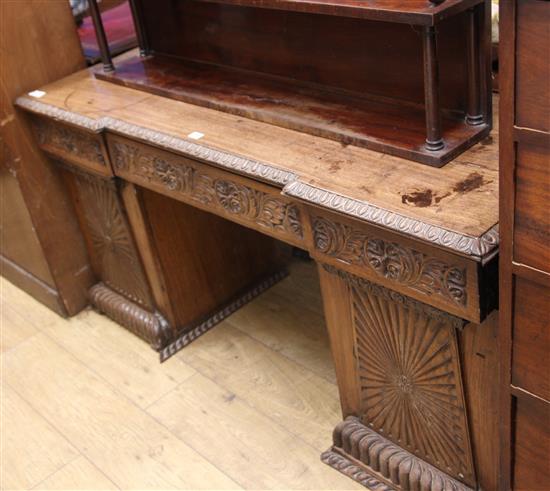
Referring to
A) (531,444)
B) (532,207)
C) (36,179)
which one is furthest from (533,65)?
(36,179)

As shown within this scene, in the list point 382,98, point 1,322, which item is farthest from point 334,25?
point 1,322

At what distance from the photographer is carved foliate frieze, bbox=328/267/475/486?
1.56 metres

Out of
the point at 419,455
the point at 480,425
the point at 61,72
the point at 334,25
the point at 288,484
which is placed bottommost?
the point at 288,484

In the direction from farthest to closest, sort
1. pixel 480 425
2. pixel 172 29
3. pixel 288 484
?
pixel 172 29 → pixel 288 484 → pixel 480 425

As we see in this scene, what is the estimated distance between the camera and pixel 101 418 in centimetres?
222

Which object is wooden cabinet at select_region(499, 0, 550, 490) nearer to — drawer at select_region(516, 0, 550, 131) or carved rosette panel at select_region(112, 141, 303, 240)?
drawer at select_region(516, 0, 550, 131)

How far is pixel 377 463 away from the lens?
1.84 metres

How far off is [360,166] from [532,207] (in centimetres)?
47

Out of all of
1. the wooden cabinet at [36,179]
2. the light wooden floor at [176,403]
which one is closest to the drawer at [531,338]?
the light wooden floor at [176,403]

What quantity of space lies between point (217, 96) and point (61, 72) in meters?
0.67

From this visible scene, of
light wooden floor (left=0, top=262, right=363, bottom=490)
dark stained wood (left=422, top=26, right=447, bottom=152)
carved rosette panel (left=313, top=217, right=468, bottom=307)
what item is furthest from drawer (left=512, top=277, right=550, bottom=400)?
light wooden floor (left=0, top=262, right=363, bottom=490)

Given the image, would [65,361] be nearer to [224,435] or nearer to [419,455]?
[224,435]

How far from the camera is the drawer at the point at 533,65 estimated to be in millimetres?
1028

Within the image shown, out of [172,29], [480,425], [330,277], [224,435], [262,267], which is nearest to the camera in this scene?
[480,425]
